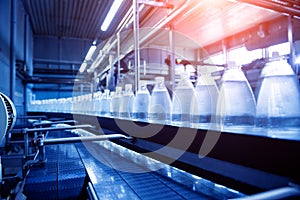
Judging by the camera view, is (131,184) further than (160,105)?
No

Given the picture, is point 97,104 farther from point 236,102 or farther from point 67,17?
point 67,17

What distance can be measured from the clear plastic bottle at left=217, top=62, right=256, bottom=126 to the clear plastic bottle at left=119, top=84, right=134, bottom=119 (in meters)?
0.61

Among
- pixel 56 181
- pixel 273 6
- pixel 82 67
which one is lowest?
pixel 56 181

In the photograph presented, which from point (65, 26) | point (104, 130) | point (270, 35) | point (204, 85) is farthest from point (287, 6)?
point (65, 26)

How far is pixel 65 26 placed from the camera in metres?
7.74

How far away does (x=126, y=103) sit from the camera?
123cm

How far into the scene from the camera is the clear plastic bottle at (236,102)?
597 millimetres

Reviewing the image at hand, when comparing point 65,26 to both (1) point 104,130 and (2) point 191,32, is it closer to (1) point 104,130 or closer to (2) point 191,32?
(2) point 191,32

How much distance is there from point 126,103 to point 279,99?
821 mm

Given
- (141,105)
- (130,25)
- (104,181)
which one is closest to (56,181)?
(104,181)

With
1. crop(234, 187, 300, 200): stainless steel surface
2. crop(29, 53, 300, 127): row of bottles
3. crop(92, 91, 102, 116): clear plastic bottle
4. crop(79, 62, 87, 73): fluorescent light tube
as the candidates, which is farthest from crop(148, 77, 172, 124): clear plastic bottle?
crop(79, 62, 87, 73): fluorescent light tube

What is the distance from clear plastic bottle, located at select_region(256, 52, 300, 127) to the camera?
0.51m

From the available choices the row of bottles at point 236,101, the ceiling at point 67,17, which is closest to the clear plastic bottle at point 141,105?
the row of bottles at point 236,101

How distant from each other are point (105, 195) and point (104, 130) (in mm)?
814
